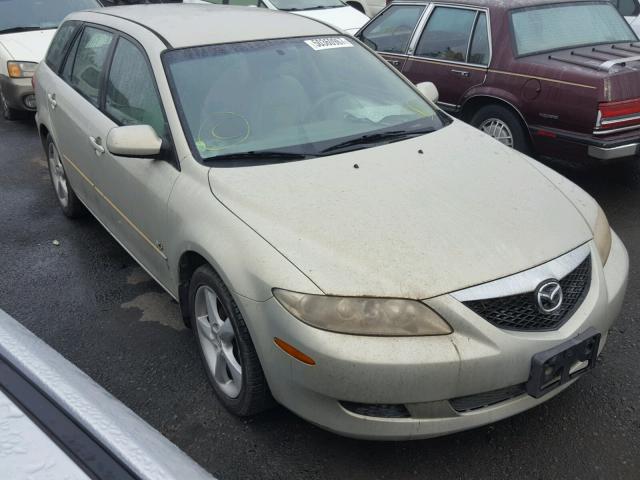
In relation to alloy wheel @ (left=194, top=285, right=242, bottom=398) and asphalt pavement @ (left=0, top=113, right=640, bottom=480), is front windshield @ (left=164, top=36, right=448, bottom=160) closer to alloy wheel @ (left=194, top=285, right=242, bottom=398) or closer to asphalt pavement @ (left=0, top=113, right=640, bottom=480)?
alloy wheel @ (left=194, top=285, right=242, bottom=398)

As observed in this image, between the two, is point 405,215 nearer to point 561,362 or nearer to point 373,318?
point 373,318

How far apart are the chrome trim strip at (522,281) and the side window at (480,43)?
11.2 feet

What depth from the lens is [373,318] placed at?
7.45 ft

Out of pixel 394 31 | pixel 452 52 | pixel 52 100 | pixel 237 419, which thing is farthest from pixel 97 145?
pixel 394 31

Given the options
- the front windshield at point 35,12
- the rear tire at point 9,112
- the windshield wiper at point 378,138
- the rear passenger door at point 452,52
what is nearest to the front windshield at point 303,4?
the front windshield at point 35,12

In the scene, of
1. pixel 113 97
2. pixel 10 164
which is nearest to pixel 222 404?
pixel 113 97

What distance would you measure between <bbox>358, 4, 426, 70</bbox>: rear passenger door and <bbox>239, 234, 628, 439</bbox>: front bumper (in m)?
4.47

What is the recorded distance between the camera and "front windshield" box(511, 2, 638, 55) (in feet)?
17.7

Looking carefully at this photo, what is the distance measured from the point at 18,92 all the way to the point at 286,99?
18.0 feet

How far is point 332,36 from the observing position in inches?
151

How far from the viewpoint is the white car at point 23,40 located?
7.50 metres

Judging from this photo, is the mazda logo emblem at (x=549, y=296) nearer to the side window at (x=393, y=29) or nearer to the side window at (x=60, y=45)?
the side window at (x=60, y=45)

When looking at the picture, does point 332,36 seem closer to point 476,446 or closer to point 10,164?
point 476,446

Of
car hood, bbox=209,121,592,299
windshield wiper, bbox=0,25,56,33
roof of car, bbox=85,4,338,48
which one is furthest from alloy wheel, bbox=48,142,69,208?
windshield wiper, bbox=0,25,56,33
